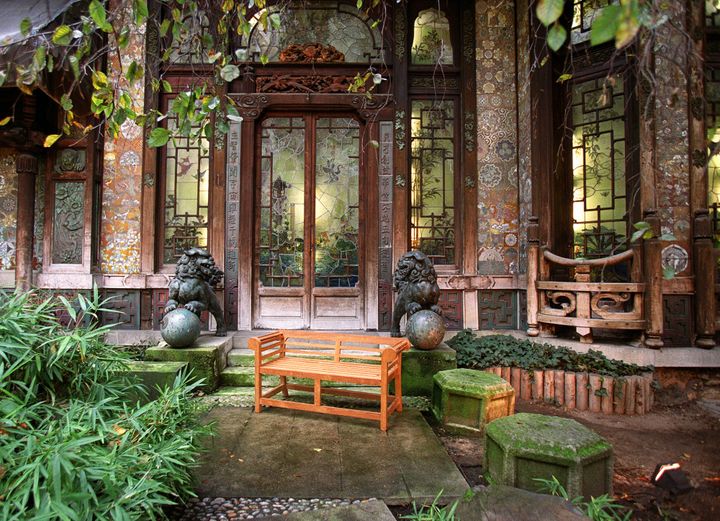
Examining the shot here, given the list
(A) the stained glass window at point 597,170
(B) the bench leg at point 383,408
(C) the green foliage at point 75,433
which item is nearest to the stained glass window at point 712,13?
(A) the stained glass window at point 597,170

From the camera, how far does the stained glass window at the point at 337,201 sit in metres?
6.20

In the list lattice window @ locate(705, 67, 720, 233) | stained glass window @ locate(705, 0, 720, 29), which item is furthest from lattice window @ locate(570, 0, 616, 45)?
lattice window @ locate(705, 67, 720, 233)

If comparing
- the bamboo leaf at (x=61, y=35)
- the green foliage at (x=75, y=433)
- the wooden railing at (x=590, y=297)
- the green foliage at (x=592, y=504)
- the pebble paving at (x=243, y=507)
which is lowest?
the pebble paving at (x=243, y=507)

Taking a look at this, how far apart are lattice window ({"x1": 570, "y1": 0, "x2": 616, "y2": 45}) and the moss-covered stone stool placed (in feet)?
15.0

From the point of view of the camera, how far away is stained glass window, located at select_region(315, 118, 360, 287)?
6.20 metres

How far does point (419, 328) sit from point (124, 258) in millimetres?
4276

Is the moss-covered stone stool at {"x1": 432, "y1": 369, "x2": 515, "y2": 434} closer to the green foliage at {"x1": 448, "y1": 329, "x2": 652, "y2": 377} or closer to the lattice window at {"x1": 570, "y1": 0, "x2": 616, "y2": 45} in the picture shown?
Answer: the green foliage at {"x1": 448, "y1": 329, "x2": 652, "y2": 377}

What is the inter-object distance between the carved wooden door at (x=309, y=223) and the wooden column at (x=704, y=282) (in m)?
3.99

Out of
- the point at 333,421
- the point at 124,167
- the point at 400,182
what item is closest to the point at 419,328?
the point at 333,421

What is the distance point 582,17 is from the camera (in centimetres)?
557

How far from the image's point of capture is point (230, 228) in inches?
236

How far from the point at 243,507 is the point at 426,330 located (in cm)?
251

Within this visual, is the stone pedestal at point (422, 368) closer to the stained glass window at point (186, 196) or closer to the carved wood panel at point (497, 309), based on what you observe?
the carved wood panel at point (497, 309)

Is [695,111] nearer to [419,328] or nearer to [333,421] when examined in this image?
[419,328]
